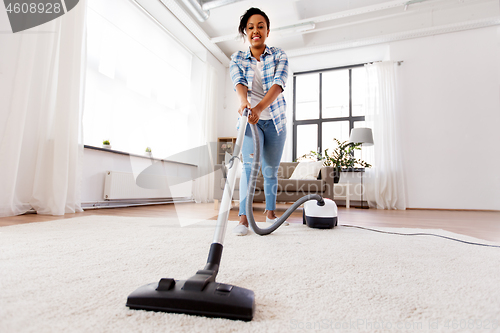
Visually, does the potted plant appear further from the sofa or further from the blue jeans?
the blue jeans

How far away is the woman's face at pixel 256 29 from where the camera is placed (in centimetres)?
145

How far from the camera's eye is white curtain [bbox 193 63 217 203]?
4.77 m

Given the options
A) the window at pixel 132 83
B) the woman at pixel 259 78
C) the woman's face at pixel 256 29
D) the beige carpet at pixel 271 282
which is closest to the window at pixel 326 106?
the window at pixel 132 83

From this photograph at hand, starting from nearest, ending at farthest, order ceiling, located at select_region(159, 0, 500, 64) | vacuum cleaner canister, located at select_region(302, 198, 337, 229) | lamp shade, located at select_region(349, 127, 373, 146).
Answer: vacuum cleaner canister, located at select_region(302, 198, 337, 229) → ceiling, located at select_region(159, 0, 500, 64) → lamp shade, located at select_region(349, 127, 373, 146)

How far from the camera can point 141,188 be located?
358 centimetres

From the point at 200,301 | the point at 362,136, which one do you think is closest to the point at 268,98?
the point at 200,301

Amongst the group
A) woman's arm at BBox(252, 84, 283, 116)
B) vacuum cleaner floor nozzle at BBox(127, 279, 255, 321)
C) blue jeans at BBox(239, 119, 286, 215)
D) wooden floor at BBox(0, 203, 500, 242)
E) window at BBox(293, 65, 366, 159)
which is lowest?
wooden floor at BBox(0, 203, 500, 242)

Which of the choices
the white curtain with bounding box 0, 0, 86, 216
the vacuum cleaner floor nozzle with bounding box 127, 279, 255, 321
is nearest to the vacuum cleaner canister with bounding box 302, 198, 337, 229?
the vacuum cleaner floor nozzle with bounding box 127, 279, 255, 321

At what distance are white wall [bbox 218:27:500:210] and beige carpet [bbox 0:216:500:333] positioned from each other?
374 centimetres

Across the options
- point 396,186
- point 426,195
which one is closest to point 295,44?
point 396,186

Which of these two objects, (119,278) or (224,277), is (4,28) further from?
(224,277)

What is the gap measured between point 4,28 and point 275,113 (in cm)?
215

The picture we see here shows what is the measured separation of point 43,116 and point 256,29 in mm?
1921

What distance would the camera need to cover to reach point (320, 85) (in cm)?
563
